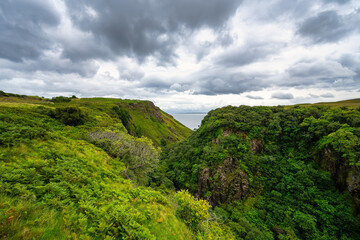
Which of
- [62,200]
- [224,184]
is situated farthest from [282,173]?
[62,200]

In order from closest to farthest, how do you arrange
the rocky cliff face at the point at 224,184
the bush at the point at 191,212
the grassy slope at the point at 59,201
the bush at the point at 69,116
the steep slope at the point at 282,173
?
the grassy slope at the point at 59,201
the bush at the point at 191,212
the steep slope at the point at 282,173
the bush at the point at 69,116
the rocky cliff face at the point at 224,184

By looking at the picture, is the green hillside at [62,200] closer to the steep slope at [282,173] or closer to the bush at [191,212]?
the bush at [191,212]

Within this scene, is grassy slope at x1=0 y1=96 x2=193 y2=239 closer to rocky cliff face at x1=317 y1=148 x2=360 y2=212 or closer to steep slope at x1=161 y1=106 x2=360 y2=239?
steep slope at x1=161 y1=106 x2=360 y2=239

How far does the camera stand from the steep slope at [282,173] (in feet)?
76.1

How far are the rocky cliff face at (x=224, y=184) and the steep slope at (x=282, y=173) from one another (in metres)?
0.21

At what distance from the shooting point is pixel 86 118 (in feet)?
90.2

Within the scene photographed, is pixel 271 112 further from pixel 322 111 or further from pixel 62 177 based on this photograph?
pixel 62 177

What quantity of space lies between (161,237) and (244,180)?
30.4 metres

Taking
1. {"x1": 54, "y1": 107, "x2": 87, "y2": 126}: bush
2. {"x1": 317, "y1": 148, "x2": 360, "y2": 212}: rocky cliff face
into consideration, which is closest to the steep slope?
{"x1": 317, "y1": 148, "x2": 360, "y2": 212}: rocky cliff face

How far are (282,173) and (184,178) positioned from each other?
80.3 ft

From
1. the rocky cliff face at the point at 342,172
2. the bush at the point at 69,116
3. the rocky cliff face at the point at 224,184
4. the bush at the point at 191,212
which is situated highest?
the bush at the point at 69,116

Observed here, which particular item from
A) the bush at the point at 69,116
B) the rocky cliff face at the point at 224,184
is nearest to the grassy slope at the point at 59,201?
the bush at the point at 69,116

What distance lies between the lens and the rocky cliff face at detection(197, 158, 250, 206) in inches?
1273

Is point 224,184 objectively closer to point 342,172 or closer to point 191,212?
point 342,172
